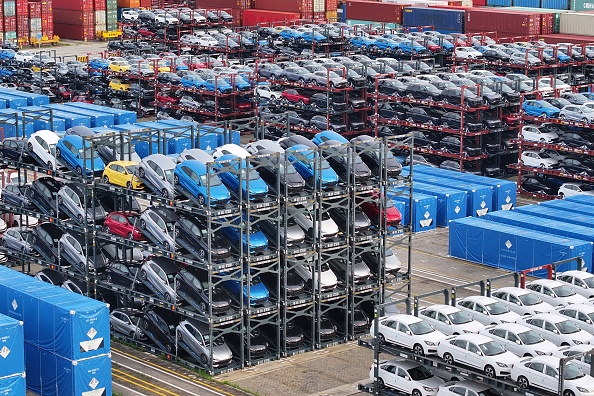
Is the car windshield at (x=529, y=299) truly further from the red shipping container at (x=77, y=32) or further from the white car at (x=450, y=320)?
the red shipping container at (x=77, y=32)

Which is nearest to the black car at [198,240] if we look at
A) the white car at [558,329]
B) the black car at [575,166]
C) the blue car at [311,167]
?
the blue car at [311,167]

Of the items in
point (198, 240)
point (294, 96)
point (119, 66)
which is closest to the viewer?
point (198, 240)

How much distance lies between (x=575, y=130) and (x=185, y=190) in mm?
35564

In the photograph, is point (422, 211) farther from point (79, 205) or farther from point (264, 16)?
point (264, 16)

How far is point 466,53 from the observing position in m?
102

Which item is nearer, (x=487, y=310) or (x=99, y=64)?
(x=487, y=310)

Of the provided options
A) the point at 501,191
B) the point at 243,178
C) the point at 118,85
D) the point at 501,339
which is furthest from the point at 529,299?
the point at 118,85

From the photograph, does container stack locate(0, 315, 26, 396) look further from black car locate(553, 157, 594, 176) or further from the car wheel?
black car locate(553, 157, 594, 176)

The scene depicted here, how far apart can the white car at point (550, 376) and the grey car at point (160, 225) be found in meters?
15.1

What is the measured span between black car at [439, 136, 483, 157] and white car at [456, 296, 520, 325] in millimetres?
34855

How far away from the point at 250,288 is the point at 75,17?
105 m

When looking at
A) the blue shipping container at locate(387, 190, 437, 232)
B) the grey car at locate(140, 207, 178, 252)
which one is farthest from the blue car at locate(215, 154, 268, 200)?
the blue shipping container at locate(387, 190, 437, 232)

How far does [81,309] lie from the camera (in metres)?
42.1

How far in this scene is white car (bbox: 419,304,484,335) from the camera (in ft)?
136
